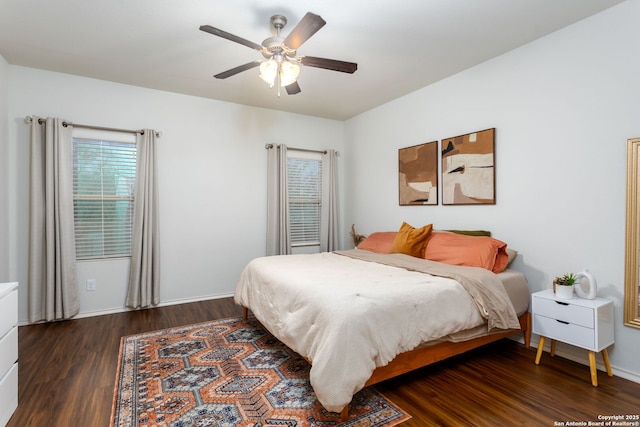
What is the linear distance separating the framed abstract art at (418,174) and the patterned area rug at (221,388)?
7.54 feet

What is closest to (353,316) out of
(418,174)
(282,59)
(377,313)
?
(377,313)

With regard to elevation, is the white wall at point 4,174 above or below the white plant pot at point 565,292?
above

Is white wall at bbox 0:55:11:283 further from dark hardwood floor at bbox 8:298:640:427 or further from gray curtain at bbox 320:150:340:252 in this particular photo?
gray curtain at bbox 320:150:340:252

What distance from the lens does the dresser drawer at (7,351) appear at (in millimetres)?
1702

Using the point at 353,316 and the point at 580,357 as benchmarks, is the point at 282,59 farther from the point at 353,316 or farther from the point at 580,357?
the point at 580,357

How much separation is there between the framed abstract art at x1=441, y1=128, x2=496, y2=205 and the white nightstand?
42.7 inches

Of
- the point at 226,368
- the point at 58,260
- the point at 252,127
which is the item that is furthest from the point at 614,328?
the point at 58,260

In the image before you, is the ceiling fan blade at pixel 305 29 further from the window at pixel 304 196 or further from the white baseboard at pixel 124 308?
the white baseboard at pixel 124 308

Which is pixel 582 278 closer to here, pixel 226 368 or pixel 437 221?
A: pixel 437 221

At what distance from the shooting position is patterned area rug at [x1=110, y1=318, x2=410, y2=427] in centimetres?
178

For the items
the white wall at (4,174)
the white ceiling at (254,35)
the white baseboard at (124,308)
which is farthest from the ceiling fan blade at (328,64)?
the white baseboard at (124,308)

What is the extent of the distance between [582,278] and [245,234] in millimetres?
3634

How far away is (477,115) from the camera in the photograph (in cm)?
323

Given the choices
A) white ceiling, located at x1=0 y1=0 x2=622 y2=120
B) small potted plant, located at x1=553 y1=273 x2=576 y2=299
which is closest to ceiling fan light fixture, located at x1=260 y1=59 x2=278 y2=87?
white ceiling, located at x1=0 y1=0 x2=622 y2=120
